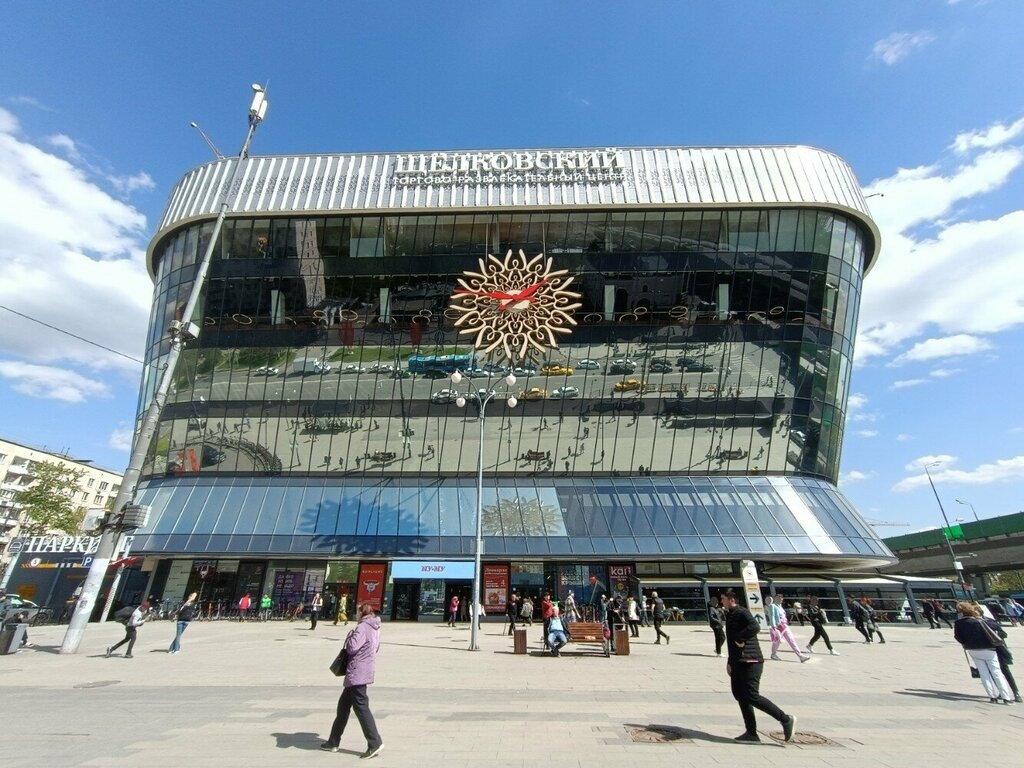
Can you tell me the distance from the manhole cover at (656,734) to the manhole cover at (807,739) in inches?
48.3

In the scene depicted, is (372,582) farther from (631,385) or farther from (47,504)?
(47,504)

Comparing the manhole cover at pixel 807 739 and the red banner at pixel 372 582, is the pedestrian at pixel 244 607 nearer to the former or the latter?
the red banner at pixel 372 582

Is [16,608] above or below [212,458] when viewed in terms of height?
below

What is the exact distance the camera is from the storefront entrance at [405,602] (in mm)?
28531

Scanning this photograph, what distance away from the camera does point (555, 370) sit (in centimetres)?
3462

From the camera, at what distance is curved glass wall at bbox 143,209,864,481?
34.0m

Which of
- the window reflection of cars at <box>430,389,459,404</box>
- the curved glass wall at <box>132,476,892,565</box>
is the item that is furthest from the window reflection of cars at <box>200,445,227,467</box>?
the window reflection of cars at <box>430,389,459,404</box>

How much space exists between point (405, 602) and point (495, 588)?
17.0 feet

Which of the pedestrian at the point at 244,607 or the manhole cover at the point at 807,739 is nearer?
the manhole cover at the point at 807,739

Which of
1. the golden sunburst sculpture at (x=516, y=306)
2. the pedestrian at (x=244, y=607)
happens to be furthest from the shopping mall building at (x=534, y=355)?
A: the pedestrian at (x=244, y=607)

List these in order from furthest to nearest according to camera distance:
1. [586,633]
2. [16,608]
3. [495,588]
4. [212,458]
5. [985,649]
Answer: [212,458] < [495,588] < [16,608] < [586,633] < [985,649]

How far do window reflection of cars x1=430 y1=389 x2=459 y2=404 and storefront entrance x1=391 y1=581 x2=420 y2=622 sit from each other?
11.7 metres

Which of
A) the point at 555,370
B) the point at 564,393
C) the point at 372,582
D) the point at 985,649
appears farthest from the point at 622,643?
the point at 555,370

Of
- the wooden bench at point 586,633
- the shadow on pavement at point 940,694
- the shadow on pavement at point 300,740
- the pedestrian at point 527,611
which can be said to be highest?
the pedestrian at point 527,611
